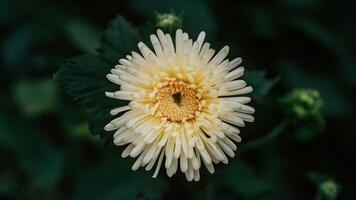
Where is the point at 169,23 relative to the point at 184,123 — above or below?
above

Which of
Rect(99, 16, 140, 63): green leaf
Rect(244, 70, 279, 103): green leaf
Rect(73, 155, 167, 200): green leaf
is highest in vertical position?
Rect(99, 16, 140, 63): green leaf

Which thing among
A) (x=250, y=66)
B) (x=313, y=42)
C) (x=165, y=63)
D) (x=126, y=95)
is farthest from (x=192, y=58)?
(x=313, y=42)

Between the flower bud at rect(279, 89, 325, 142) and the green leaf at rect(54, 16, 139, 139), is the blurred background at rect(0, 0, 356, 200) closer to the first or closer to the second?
the flower bud at rect(279, 89, 325, 142)

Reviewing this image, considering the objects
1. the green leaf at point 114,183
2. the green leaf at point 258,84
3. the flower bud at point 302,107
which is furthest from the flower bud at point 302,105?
the green leaf at point 114,183

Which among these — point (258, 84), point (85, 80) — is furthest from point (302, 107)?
point (85, 80)

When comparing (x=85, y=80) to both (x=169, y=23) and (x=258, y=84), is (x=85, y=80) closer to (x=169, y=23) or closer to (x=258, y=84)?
(x=169, y=23)

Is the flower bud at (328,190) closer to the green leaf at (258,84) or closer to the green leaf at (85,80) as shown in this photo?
the green leaf at (258,84)

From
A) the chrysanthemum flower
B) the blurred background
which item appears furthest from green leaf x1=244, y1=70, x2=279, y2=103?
the blurred background
